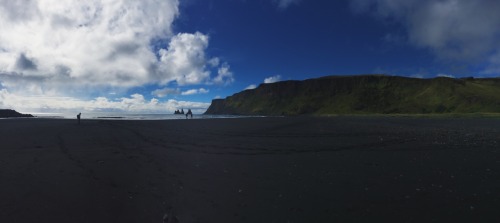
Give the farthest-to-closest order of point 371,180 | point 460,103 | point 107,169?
point 460,103 → point 107,169 → point 371,180

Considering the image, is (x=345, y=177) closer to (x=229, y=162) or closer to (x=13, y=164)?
(x=229, y=162)

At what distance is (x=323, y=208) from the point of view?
7.97 metres

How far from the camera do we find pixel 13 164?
13992 millimetres

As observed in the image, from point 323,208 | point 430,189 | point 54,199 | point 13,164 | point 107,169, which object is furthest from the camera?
point 13,164

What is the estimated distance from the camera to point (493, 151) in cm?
1805

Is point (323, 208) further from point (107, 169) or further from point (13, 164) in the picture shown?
point (13, 164)

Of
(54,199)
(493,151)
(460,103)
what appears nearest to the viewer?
(54,199)

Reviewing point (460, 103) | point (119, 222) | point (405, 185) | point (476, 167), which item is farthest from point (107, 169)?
point (460, 103)

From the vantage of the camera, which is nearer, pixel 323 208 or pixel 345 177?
pixel 323 208

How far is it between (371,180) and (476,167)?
5728 millimetres

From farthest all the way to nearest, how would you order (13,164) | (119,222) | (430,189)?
1. (13,164)
2. (430,189)
3. (119,222)

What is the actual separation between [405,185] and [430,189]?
0.74 meters

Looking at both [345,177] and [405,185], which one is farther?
[345,177]

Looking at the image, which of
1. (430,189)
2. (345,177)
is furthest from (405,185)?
(345,177)
